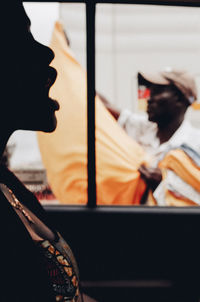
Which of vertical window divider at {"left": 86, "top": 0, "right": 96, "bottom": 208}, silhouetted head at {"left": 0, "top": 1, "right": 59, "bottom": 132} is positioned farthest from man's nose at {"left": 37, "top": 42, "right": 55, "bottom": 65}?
vertical window divider at {"left": 86, "top": 0, "right": 96, "bottom": 208}

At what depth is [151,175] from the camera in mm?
2141

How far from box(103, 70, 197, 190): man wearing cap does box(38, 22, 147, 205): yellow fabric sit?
3.8 inches

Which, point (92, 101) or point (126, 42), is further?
point (126, 42)

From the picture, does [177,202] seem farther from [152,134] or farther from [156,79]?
[156,79]

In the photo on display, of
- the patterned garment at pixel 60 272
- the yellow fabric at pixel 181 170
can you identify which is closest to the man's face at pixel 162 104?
the yellow fabric at pixel 181 170

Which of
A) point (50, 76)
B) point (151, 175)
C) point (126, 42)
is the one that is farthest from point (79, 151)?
point (50, 76)

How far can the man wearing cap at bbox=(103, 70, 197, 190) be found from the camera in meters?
2.15

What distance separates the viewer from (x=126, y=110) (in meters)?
2.51

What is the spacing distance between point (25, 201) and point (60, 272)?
321mm

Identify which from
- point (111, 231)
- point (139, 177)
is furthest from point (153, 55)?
point (111, 231)

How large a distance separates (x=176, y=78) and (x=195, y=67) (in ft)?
0.48

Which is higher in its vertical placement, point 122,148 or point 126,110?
point 126,110

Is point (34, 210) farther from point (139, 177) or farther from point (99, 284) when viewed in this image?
point (139, 177)

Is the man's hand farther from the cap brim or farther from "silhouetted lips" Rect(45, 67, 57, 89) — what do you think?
"silhouetted lips" Rect(45, 67, 57, 89)
